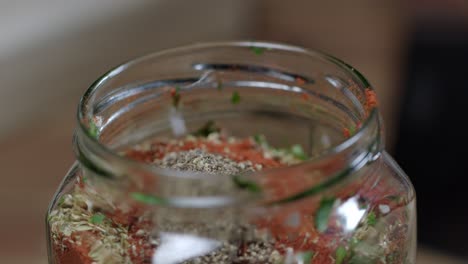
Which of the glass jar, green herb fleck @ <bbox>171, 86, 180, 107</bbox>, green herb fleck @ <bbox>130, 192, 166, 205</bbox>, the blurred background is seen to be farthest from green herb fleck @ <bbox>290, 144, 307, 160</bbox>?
the blurred background

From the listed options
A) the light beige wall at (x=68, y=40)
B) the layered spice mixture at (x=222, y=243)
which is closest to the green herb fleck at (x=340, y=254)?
the layered spice mixture at (x=222, y=243)

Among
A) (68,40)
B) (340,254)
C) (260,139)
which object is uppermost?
(68,40)

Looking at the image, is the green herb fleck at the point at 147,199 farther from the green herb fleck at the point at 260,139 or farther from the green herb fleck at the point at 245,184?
the green herb fleck at the point at 260,139

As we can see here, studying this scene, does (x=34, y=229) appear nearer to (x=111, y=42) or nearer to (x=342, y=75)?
(x=111, y=42)

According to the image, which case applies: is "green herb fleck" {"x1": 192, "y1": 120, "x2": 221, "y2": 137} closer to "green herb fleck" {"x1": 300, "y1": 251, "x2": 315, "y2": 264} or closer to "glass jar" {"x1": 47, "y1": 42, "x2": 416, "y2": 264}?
"glass jar" {"x1": 47, "y1": 42, "x2": 416, "y2": 264}

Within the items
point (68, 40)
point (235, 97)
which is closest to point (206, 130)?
point (235, 97)

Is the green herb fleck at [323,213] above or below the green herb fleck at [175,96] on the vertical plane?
below

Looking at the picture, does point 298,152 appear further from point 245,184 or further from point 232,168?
point 245,184
